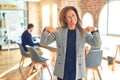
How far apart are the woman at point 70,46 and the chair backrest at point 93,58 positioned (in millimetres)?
2229

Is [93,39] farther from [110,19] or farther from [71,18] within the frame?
[110,19]

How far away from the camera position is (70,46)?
1933 mm

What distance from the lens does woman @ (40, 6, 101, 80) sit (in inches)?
75.7

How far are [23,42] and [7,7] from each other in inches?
154

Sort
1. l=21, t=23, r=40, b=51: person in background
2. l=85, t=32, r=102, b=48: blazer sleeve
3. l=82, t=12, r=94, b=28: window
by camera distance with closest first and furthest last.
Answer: l=85, t=32, r=102, b=48: blazer sleeve → l=21, t=23, r=40, b=51: person in background → l=82, t=12, r=94, b=28: window

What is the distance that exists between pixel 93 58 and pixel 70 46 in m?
2.38

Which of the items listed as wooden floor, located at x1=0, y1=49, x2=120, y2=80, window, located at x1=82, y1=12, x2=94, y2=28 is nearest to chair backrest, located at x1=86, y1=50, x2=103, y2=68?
wooden floor, located at x1=0, y1=49, x2=120, y2=80

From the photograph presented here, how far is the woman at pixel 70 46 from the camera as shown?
1924mm

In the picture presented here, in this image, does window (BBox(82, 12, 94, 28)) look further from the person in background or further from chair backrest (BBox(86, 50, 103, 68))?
chair backrest (BBox(86, 50, 103, 68))

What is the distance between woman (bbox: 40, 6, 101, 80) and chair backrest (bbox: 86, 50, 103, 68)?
7.31 ft

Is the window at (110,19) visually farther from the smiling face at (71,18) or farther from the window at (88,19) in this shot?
the smiling face at (71,18)

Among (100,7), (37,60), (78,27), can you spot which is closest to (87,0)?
(100,7)

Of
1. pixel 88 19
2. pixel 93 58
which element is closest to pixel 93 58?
pixel 93 58

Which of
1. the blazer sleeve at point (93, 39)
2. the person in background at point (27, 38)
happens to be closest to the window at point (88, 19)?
the person in background at point (27, 38)
